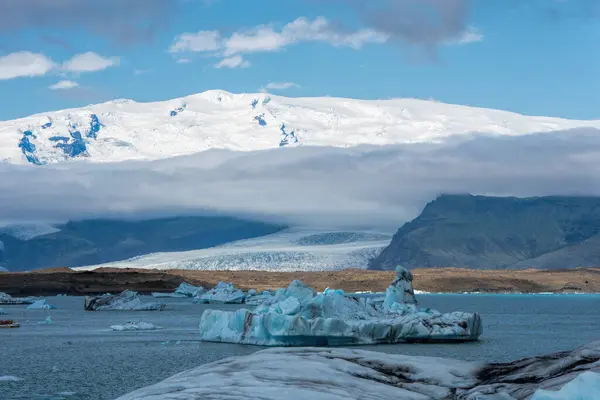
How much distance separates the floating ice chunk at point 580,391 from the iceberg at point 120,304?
88700 millimetres

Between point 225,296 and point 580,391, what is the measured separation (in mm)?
105199

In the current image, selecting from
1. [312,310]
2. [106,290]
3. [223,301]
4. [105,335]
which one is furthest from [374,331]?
[106,290]

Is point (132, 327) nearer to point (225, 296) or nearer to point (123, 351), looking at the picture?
point (123, 351)

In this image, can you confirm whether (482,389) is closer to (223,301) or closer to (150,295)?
(223,301)

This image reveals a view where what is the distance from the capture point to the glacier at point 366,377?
12.4 meters

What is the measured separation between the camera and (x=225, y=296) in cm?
11350

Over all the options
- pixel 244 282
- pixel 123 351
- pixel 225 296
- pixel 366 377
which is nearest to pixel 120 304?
pixel 225 296

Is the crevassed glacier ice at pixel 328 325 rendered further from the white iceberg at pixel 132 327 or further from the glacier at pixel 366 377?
the glacier at pixel 366 377

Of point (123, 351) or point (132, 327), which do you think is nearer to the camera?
point (123, 351)

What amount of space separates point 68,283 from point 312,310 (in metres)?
114

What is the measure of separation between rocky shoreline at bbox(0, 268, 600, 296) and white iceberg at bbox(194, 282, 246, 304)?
32.9 m

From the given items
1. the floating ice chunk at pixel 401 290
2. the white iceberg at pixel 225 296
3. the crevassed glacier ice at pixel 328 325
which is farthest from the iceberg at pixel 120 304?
the crevassed glacier ice at pixel 328 325

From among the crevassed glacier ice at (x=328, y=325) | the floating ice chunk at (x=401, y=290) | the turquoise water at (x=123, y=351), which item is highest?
the floating ice chunk at (x=401, y=290)

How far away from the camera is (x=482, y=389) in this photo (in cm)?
1291
